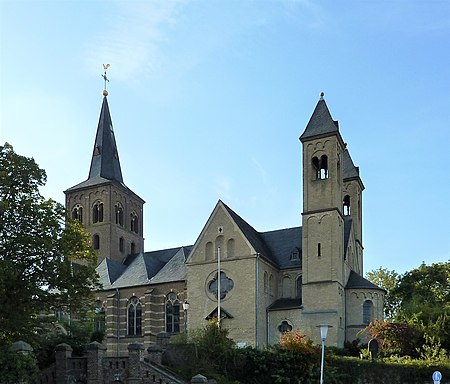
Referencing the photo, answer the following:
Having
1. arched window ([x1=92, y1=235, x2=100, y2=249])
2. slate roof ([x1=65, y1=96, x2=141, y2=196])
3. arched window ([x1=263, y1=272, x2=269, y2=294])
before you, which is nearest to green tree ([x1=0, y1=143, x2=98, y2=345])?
arched window ([x1=263, y1=272, x2=269, y2=294])

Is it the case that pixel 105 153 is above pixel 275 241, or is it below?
above

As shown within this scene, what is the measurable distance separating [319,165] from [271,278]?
9.14 m

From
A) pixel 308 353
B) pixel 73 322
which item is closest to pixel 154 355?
pixel 308 353

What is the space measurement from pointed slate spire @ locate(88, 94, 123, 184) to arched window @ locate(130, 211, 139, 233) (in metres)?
3.81

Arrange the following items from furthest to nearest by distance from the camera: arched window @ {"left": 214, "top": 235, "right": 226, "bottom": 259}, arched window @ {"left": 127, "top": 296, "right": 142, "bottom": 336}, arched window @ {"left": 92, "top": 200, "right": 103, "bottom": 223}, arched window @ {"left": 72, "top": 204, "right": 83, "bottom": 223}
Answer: arched window @ {"left": 72, "top": 204, "right": 83, "bottom": 223} < arched window @ {"left": 92, "top": 200, "right": 103, "bottom": 223} < arched window @ {"left": 127, "top": 296, "right": 142, "bottom": 336} < arched window @ {"left": 214, "top": 235, "right": 226, "bottom": 259}

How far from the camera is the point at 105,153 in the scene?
68438 millimetres

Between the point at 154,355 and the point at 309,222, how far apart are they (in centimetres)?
2003

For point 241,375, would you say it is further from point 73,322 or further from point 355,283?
point 355,283

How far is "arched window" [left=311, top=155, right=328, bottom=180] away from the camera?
47334mm

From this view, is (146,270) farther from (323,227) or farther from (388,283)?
(388,283)

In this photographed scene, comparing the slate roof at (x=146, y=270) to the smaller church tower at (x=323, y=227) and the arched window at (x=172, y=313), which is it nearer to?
the arched window at (x=172, y=313)

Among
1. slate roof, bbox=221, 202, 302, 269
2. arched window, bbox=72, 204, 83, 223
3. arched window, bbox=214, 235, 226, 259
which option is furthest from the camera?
arched window, bbox=72, 204, 83, 223

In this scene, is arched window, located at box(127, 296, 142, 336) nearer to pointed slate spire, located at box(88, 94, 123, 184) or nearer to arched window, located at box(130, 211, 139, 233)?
arched window, located at box(130, 211, 139, 233)

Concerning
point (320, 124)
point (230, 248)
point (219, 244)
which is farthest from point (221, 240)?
point (320, 124)
